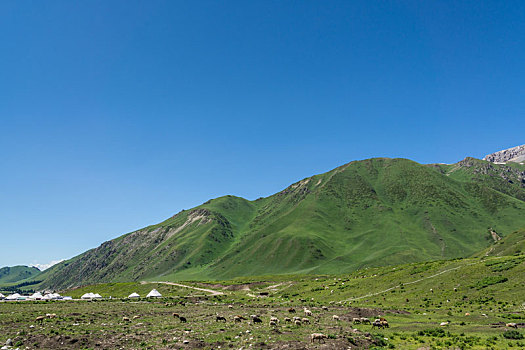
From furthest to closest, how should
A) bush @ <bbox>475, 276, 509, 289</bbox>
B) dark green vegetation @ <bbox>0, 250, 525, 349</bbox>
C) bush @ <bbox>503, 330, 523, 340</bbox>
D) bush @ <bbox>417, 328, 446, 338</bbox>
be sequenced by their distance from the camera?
bush @ <bbox>475, 276, 509, 289</bbox> < bush @ <bbox>417, 328, 446, 338</bbox> < bush @ <bbox>503, 330, 523, 340</bbox> < dark green vegetation @ <bbox>0, 250, 525, 349</bbox>

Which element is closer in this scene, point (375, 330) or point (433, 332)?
point (433, 332)

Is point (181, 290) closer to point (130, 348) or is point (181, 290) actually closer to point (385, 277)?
point (385, 277)

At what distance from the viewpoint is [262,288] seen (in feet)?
388

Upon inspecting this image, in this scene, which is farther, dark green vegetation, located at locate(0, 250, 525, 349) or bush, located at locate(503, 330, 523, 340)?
bush, located at locate(503, 330, 523, 340)

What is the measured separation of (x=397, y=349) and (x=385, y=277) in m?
61.7

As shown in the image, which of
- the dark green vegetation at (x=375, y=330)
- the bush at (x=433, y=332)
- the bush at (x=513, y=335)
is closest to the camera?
the dark green vegetation at (x=375, y=330)

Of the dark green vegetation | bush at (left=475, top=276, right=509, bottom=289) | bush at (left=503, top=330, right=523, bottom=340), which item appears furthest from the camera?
bush at (left=475, top=276, right=509, bottom=289)

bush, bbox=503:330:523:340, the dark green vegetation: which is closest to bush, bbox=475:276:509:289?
the dark green vegetation

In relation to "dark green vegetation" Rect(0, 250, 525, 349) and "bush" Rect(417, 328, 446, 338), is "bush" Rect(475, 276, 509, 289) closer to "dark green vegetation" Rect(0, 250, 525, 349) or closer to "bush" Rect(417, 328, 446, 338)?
"dark green vegetation" Rect(0, 250, 525, 349)

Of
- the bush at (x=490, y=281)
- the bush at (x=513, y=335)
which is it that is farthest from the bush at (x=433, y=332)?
the bush at (x=490, y=281)

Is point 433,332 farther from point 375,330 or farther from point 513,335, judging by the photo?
point 513,335

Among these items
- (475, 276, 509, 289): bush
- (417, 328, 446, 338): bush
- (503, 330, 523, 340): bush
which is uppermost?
(417, 328, 446, 338): bush

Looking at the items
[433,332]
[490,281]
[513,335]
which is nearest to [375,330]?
[433,332]

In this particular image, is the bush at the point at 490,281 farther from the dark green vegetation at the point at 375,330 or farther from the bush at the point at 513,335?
the bush at the point at 513,335
